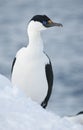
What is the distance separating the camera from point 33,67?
39.7 ft

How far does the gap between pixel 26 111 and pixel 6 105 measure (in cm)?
26

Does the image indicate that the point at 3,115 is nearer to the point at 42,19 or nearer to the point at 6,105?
the point at 6,105

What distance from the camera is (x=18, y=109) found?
273 inches

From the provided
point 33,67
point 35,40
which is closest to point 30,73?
point 33,67

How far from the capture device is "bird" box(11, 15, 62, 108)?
39.5 feet

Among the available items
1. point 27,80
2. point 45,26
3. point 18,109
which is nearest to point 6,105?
point 18,109

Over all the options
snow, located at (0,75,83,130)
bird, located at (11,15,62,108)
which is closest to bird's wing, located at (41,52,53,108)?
bird, located at (11,15,62,108)

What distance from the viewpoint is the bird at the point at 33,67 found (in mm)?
12055

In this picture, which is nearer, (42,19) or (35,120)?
(35,120)

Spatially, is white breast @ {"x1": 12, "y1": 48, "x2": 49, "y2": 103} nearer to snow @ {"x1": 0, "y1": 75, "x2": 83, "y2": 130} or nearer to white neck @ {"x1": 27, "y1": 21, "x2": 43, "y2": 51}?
white neck @ {"x1": 27, "y1": 21, "x2": 43, "y2": 51}

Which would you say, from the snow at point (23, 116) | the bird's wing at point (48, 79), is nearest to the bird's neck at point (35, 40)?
the bird's wing at point (48, 79)

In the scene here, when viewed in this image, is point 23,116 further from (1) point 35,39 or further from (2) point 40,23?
(2) point 40,23

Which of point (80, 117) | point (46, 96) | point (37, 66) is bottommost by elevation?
point (46, 96)

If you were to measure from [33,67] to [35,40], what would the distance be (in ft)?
2.04
